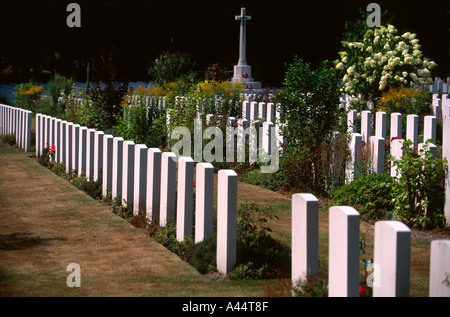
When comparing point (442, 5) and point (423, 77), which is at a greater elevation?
point (442, 5)

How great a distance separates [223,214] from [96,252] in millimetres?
1586

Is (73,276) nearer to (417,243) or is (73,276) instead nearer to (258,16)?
(417,243)

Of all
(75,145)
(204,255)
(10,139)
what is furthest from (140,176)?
(10,139)

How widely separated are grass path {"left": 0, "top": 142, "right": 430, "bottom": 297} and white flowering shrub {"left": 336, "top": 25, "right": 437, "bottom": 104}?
677cm

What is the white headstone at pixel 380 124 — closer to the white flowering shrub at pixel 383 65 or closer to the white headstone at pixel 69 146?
the white flowering shrub at pixel 383 65

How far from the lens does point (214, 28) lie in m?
36.2

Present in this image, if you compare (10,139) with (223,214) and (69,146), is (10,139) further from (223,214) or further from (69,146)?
(223,214)

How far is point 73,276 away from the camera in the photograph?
229 inches

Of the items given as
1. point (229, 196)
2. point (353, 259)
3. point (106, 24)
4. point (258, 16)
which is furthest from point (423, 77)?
point (106, 24)

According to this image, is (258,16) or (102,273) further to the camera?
(258,16)

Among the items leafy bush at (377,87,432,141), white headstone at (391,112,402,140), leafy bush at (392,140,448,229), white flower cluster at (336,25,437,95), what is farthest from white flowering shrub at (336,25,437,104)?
leafy bush at (392,140,448,229)

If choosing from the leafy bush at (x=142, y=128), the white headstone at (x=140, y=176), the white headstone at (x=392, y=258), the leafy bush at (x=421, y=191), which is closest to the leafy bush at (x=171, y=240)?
the white headstone at (x=140, y=176)

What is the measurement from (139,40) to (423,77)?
24.0 metres

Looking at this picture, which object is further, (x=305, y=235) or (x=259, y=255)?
(x=259, y=255)
